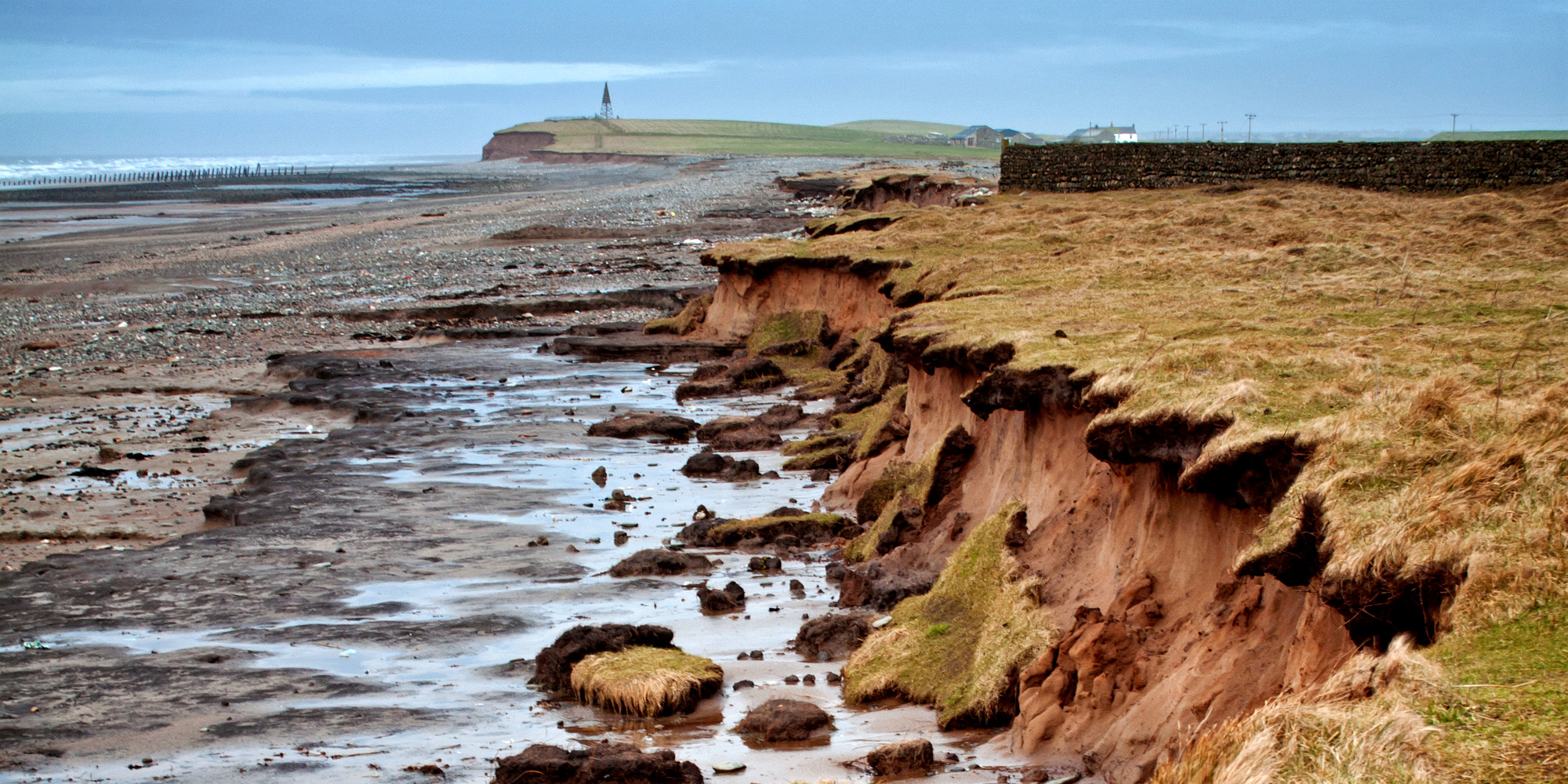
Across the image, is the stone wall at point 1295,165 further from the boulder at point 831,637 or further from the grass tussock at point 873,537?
the boulder at point 831,637

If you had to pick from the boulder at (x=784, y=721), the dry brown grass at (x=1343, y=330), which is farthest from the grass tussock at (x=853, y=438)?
the boulder at (x=784, y=721)

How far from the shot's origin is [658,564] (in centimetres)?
1477

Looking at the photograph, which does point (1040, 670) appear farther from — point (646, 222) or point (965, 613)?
point (646, 222)

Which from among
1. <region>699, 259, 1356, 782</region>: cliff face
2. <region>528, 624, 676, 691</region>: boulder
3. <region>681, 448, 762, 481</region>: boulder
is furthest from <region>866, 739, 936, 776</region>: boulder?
<region>681, 448, 762, 481</region>: boulder

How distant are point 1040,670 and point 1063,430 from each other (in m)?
3.38

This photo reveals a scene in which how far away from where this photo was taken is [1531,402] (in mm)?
8211

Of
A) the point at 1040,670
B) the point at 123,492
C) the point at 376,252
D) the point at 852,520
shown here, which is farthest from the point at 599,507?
the point at 376,252

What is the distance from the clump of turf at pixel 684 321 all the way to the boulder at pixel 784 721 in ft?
77.3

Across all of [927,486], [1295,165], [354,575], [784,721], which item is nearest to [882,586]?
[927,486]

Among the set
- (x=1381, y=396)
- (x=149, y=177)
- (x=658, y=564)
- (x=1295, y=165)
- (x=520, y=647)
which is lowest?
(x=520, y=647)

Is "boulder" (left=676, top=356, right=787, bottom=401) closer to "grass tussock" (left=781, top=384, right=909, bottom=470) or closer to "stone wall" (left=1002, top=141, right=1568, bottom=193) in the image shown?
"grass tussock" (left=781, top=384, right=909, bottom=470)

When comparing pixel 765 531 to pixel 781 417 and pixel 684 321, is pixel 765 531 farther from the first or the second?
pixel 684 321

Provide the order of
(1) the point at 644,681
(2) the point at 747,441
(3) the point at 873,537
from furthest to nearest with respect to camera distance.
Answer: (2) the point at 747,441
(3) the point at 873,537
(1) the point at 644,681

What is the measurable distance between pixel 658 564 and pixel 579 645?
337cm
